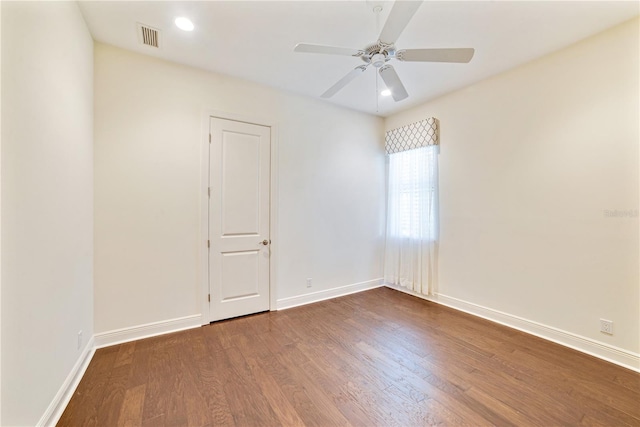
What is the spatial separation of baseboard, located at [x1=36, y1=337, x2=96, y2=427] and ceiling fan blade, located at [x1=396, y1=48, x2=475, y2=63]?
312 cm

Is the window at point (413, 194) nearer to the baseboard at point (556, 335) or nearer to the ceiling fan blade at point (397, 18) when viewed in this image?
the baseboard at point (556, 335)

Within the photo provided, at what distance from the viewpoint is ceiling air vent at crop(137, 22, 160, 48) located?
2219 mm

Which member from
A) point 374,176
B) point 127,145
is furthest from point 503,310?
point 127,145

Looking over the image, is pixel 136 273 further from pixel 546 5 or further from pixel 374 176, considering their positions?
pixel 546 5

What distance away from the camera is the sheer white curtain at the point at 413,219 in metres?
3.65

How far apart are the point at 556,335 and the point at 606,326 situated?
15.4 inches

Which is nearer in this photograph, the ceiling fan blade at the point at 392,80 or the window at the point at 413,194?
the ceiling fan blade at the point at 392,80

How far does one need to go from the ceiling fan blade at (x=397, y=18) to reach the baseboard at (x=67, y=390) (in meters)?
2.95

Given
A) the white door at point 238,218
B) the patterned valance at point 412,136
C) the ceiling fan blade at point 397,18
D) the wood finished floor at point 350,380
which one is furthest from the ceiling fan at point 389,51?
the wood finished floor at point 350,380

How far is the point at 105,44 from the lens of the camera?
242cm

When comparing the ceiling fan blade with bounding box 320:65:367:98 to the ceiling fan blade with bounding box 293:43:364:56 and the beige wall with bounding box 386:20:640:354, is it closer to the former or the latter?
the ceiling fan blade with bounding box 293:43:364:56

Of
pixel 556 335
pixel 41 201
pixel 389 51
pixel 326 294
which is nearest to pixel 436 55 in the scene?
pixel 389 51

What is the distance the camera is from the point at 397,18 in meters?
1.47

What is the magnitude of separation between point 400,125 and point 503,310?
9.43 ft
